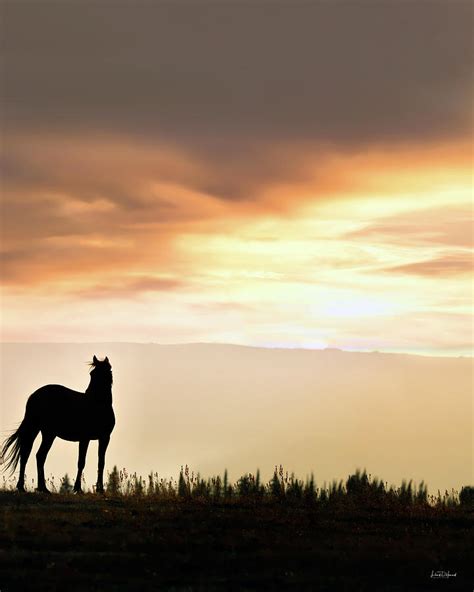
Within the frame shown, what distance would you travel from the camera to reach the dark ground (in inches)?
594

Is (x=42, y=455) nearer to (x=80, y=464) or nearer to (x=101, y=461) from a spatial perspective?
(x=80, y=464)

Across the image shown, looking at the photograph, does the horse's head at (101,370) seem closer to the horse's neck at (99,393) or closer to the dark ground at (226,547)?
the horse's neck at (99,393)

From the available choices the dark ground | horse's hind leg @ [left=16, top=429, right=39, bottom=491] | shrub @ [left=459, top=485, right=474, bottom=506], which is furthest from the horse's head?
shrub @ [left=459, top=485, right=474, bottom=506]

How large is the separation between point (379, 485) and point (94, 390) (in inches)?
361

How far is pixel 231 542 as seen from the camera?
18078mm

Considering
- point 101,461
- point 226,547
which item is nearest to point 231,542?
point 226,547

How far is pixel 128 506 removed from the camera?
2372cm

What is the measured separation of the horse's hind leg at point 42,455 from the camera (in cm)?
2756

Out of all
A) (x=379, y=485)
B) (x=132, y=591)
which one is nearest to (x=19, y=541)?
(x=132, y=591)

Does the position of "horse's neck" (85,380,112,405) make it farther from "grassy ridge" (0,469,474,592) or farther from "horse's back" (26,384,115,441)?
"grassy ridge" (0,469,474,592)

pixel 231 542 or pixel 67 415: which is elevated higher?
pixel 67 415

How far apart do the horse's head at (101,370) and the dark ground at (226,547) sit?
541 cm

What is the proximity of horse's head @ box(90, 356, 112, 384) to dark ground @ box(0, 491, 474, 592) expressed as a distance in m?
5.41

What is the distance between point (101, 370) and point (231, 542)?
11799 millimetres
